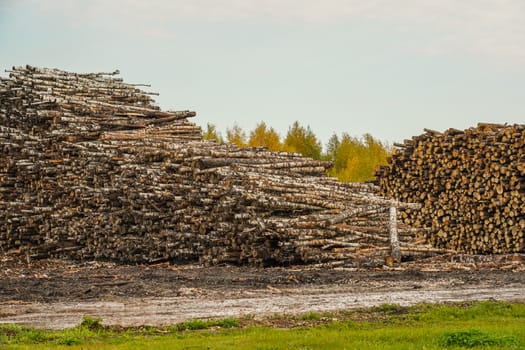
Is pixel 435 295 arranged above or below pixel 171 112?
below

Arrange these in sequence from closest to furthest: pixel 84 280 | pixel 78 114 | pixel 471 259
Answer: pixel 84 280
pixel 471 259
pixel 78 114

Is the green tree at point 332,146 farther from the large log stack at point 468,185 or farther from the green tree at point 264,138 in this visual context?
the large log stack at point 468,185

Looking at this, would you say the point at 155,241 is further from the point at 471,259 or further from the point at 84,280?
the point at 471,259

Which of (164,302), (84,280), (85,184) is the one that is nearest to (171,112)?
(85,184)

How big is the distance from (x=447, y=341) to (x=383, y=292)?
644 centimetres

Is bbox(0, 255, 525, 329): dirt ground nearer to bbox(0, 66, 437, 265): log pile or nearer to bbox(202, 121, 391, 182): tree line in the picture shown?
bbox(0, 66, 437, 265): log pile

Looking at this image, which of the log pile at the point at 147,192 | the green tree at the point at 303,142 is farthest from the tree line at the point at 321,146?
the log pile at the point at 147,192

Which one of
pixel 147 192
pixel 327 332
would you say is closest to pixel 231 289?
pixel 327 332

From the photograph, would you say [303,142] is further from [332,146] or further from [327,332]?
[327,332]

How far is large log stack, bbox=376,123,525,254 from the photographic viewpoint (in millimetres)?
24781

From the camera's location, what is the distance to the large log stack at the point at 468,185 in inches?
976

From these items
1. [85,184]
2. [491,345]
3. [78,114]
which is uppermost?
[78,114]

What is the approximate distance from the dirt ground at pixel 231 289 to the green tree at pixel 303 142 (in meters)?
40.4

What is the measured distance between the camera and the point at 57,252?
94.2 feet
